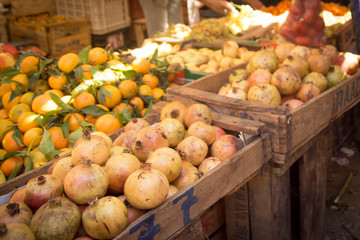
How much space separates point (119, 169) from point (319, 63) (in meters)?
1.90

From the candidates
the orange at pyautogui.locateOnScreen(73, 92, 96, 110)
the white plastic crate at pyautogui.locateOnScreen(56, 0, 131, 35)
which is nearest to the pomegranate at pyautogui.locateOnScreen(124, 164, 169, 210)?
the orange at pyautogui.locateOnScreen(73, 92, 96, 110)

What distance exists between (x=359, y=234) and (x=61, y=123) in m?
2.69

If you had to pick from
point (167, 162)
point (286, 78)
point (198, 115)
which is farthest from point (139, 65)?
point (167, 162)

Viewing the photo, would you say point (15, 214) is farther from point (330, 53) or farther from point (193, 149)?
point (330, 53)

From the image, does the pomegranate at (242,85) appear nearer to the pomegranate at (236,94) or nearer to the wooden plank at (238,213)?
the pomegranate at (236,94)

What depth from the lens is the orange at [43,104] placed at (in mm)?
2490

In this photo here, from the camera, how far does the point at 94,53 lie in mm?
2982

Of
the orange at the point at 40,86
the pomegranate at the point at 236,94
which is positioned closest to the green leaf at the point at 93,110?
the orange at the point at 40,86

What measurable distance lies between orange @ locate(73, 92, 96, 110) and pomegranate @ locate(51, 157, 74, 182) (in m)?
0.90

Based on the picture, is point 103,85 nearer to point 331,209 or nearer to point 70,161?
point 70,161

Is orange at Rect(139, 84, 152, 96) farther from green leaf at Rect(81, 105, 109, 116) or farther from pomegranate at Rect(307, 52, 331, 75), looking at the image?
pomegranate at Rect(307, 52, 331, 75)

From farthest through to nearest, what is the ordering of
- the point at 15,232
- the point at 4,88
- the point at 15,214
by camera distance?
1. the point at 4,88
2. the point at 15,214
3. the point at 15,232

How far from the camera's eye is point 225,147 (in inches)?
73.6

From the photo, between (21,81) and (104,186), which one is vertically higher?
(21,81)
